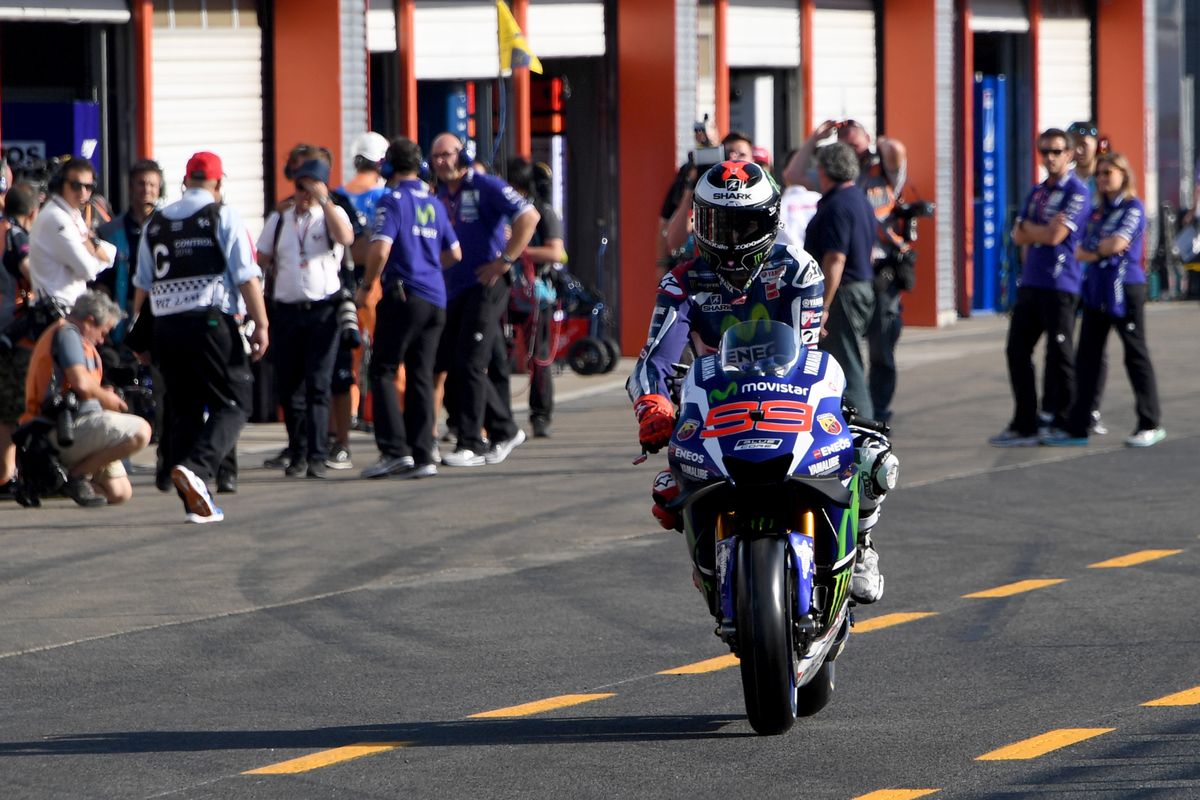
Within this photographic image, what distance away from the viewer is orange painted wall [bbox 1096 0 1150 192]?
25.5m

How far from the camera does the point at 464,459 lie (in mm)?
13266

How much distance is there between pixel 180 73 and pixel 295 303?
4.77m

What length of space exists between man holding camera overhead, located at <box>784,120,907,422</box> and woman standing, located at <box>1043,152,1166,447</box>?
1.09 meters

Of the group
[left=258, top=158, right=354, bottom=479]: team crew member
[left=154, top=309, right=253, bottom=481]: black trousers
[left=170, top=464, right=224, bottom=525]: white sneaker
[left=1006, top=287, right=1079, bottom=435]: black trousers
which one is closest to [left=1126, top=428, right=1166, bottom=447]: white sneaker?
[left=1006, top=287, right=1079, bottom=435]: black trousers

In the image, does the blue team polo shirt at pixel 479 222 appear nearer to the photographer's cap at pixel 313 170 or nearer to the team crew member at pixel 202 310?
the photographer's cap at pixel 313 170

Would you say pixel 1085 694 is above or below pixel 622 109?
below

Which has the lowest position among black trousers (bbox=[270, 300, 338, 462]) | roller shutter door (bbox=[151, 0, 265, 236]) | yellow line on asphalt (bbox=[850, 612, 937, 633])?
yellow line on asphalt (bbox=[850, 612, 937, 633])

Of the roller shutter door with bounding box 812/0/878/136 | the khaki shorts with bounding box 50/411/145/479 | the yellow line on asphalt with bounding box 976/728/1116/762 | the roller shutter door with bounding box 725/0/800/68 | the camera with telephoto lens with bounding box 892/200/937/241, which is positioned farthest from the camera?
the roller shutter door with bounding box 812/0/878/136

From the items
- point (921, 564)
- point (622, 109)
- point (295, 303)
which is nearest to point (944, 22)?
point (622, 109)

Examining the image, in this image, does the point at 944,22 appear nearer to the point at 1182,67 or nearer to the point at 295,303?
the point at 1182,67

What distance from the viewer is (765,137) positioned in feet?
70.7

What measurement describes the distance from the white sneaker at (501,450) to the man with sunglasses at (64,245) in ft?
8.45

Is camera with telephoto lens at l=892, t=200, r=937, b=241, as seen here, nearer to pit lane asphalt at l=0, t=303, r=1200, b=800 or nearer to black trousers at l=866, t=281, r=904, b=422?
black trousers at l=866, t=281, r=904, b=422

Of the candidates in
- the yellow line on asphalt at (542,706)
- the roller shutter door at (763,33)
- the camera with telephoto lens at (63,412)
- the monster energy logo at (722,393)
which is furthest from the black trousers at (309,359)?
the roller shutter door at (763,33)
